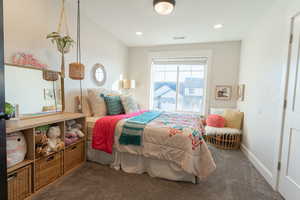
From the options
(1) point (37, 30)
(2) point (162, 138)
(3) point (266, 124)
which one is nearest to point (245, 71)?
(3) point (266, 124)

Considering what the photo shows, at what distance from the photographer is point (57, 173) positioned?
5.69ft

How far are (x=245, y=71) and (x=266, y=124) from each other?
152 centimetres

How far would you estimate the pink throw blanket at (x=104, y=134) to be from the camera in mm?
2021

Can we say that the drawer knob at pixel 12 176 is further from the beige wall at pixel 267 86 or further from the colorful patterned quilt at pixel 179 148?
the beige wall at pixel 267 86

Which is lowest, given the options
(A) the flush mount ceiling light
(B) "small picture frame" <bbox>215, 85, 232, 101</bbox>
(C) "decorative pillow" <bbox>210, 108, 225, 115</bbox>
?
(C) "decorative pillow" <bbox>210, 108, 225, 115</bbox>

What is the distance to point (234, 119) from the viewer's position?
10.3ft

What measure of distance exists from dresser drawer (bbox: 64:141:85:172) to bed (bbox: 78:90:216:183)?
0.45m

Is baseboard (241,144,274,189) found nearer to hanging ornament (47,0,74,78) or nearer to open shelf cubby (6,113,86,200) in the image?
open shelf cubby (6,113,86,200)

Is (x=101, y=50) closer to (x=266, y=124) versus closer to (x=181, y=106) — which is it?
(x=181, y=106)

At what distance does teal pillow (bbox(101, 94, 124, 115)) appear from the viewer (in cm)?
261

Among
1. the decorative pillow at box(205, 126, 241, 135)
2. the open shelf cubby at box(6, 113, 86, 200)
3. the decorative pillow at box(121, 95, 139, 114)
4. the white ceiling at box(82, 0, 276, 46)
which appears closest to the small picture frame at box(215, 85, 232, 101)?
the decorative pillow at box(205, 126, 241, 135)

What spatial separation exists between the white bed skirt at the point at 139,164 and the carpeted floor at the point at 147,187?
2.8 inches

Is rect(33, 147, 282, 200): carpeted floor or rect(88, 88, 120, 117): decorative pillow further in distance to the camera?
rect(88, 88, 120, 117): decorative pillow

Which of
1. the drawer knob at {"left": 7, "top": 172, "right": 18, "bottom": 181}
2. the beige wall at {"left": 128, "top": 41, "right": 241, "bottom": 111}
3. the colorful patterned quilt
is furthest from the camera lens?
the beige wall at {"left": 128, "top": 41, "right": 241, "bottom": 111}
